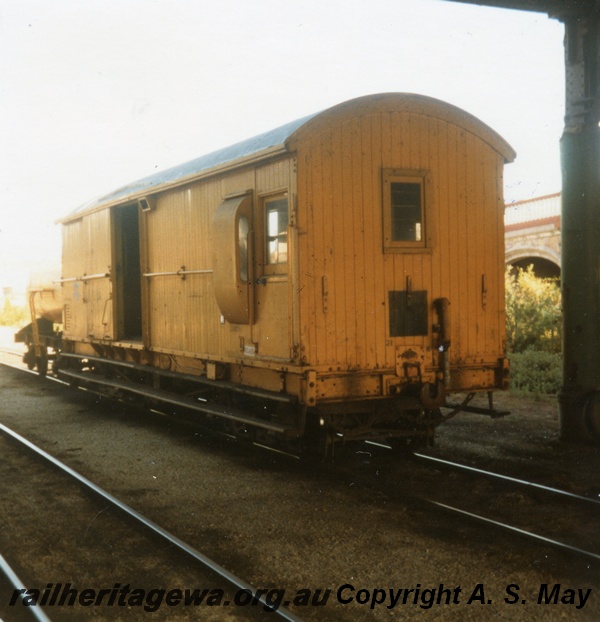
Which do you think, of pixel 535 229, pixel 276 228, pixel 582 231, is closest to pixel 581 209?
pixel 582 231

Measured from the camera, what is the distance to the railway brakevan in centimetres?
684

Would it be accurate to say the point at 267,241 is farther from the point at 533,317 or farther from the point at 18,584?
the point at 533,317

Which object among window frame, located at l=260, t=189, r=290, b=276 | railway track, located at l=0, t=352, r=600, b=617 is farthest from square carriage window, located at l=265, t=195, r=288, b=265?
railway track, located at l=0, t=352, r=600, b=617

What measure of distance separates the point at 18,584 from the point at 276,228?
4.08 meters

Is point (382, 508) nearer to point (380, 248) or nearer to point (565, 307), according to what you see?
point (380, 248)

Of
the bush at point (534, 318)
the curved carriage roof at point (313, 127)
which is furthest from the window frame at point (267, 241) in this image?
the bush at point (534, 318)

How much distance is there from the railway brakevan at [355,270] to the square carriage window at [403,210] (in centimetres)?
1

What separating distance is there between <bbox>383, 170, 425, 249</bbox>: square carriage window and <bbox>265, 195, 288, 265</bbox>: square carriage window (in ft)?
3.41

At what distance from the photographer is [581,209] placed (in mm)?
8758

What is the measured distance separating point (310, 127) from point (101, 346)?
23.4 ft

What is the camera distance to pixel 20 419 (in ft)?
36.5

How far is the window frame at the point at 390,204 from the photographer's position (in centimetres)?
715

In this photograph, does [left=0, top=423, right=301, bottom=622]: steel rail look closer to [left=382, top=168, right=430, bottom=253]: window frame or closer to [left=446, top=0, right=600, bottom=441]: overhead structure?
[left=382, top=168, right=430, bottom=253]: window frame

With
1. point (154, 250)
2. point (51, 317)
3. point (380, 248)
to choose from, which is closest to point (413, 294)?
point (380, 248)
